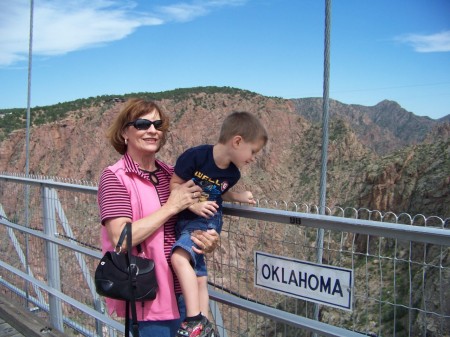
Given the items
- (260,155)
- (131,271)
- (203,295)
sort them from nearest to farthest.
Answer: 1. (131,271)
2. (203,295)
3. (260,155)

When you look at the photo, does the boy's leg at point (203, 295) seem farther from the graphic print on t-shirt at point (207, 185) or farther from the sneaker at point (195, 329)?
the graphic print on t-shirt at point (207, 185)

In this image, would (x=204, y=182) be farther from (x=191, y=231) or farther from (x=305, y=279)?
(x=305, y=279)

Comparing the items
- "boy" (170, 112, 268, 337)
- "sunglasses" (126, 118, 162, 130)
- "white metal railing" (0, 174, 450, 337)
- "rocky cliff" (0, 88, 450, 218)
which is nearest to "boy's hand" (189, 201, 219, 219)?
"boy" (170, 112, 268, 337)

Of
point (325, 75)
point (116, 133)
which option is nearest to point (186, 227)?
point (116, 133)

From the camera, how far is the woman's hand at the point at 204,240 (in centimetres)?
211

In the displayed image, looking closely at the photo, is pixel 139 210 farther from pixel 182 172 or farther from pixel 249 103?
pixel 249 103

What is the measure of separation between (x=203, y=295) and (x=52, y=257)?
2.18m

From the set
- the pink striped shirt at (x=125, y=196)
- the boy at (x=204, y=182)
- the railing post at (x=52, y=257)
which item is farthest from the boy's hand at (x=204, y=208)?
the railing post at (x=52, y=257)

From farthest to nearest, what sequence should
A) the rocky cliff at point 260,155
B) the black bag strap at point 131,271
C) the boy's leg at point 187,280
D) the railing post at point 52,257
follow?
the rocky cliff at point 260,155
the railing post at point 52,257
the boy's leg at point 187,280
the black bag strap at point 131,271

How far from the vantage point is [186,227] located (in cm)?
220

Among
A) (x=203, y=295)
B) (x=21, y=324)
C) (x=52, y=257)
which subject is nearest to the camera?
(x=203, y=295)

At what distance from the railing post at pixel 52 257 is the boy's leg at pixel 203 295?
2070 mm

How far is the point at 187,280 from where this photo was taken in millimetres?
2082

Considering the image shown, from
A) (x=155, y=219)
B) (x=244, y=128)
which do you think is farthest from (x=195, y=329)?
(x=244, y=128)
